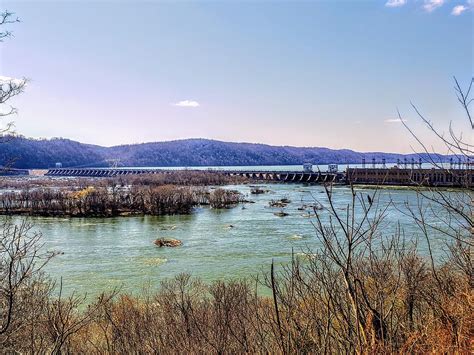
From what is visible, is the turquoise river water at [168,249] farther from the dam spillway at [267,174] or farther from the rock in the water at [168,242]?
the dam spillway at [267,174]

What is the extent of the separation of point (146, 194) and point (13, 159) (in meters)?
47.3

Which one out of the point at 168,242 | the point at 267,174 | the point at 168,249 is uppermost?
the point at 267,174

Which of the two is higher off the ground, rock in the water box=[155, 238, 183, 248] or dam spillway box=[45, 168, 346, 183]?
dam spillway box=[45, 168, 346, 183]

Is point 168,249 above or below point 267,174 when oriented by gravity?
below

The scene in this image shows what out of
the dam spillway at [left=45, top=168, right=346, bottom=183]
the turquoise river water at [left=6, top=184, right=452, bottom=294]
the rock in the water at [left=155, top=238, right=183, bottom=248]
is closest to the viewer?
the turquoise river water at [left=6, top=184, right=452, bottom=294]

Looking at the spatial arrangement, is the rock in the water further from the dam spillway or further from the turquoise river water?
the dam spillway

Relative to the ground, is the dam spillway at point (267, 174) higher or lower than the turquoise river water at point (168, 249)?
higher

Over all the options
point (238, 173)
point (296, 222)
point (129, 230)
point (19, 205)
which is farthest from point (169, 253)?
point (238, 173)

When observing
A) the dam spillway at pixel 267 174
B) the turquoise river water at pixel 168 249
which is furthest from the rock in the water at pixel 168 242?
the dam spillway at pixel 267 174

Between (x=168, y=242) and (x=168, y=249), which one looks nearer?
(x=168, y=249)

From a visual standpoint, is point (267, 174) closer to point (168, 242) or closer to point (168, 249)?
point (168, 242)

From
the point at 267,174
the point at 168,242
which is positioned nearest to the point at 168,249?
the point at 168,242

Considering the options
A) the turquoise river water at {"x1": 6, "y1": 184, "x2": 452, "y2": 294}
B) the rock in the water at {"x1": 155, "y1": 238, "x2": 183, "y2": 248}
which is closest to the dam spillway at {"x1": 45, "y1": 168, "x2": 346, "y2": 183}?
the turquoise river water at {"x1": 6, "y1": 184, "x2": 452, "y2": 294}

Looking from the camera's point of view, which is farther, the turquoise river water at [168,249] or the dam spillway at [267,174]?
the dam spillway at [267,174]
